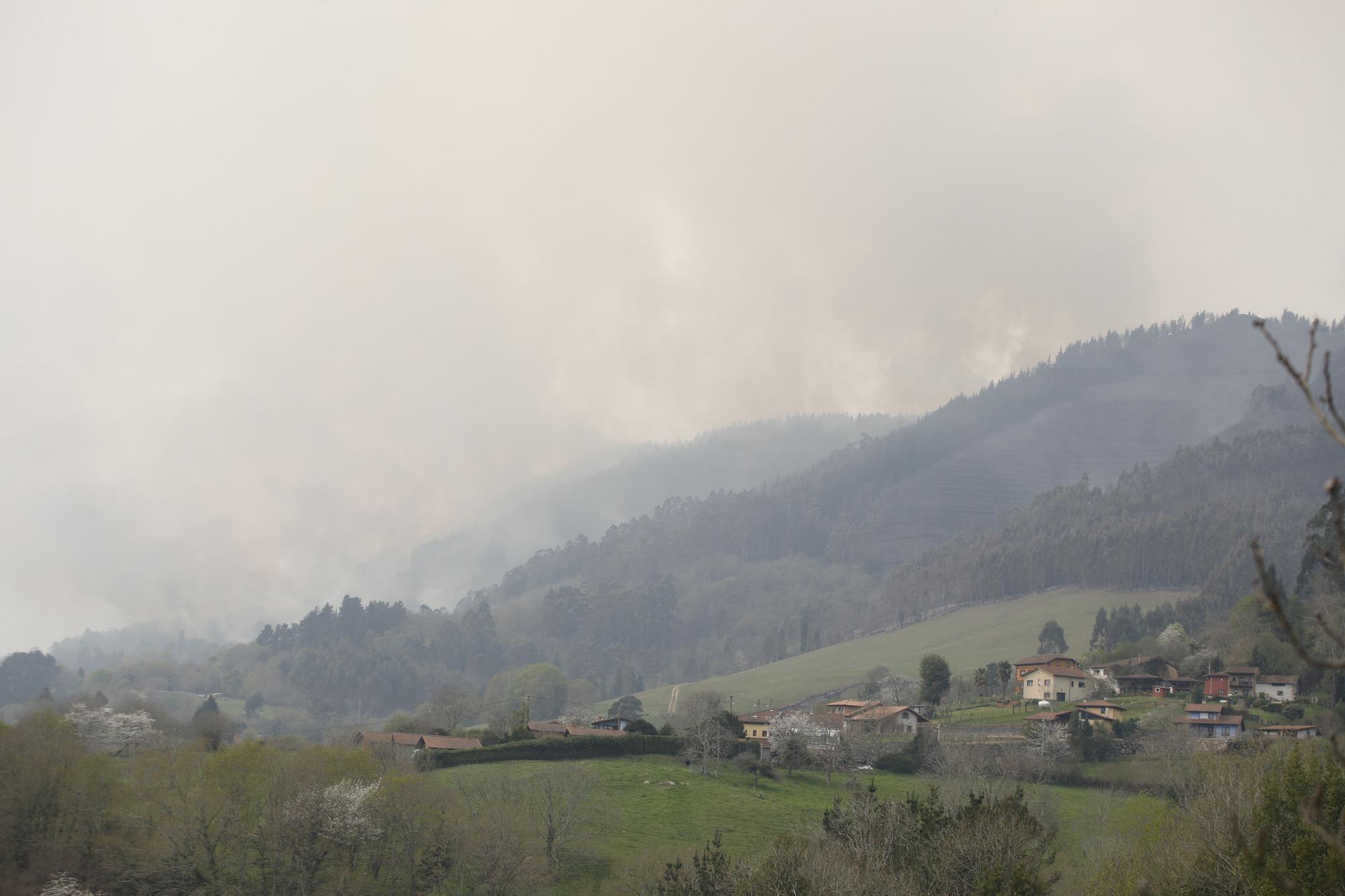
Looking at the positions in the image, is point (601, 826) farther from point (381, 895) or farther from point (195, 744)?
point (195, 744)

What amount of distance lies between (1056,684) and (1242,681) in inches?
720

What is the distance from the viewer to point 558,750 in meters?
90.3

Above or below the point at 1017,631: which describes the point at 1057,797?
below

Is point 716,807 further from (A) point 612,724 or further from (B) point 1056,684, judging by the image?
Answer: (B) point 1056,684

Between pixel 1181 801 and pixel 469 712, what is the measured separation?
336 feet

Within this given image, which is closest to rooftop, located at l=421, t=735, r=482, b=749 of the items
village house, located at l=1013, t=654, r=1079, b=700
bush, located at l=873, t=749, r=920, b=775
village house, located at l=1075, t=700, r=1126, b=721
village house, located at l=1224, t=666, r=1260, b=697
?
bush, located at l=873, t=749, r=920, b=775

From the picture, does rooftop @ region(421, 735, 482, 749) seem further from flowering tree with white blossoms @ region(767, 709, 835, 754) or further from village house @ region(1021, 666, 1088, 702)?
village house @ region(1021, 666, 1088, 702)

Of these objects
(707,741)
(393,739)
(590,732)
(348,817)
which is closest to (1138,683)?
(707,741)

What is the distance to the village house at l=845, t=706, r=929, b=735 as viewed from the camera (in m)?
103

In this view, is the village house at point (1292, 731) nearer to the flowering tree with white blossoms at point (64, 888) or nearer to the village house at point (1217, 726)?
the village house at point (1217, 726)

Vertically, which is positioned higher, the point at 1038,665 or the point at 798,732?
the point at 1038,665

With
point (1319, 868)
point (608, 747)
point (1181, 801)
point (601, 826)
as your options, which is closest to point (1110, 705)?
point (1181, 801)

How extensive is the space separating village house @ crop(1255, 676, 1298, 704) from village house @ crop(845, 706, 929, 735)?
32.8 meters

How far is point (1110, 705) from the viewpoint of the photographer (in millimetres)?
101625
